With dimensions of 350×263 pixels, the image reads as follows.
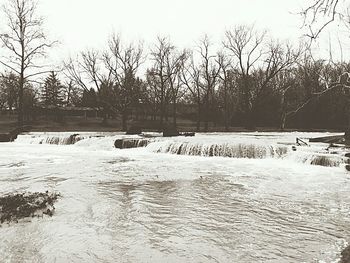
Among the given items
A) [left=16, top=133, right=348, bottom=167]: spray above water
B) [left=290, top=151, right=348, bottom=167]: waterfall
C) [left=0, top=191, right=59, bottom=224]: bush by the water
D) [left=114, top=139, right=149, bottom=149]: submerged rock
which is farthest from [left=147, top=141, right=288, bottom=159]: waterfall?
[left=0, top=191, right=59, bottom=224]: bush by the water

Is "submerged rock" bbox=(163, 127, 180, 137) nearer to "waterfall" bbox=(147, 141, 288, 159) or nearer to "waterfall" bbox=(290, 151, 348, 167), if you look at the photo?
"waterfall" bbox=(147, 141, 288, 159)

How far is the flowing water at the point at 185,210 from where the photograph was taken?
20.6 feet

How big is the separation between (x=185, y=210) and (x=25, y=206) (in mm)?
3500

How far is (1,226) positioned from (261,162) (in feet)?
42.0

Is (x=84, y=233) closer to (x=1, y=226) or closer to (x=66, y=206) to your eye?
(x=1, y=226)

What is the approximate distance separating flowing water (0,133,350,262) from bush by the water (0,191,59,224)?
0.28 metres

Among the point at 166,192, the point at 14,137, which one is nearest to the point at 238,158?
the point at 166,192

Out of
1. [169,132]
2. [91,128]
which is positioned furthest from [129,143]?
[91,128]

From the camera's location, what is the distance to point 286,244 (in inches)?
260

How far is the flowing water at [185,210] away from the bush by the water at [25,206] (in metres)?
0.28

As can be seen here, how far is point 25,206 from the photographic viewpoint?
8312mm

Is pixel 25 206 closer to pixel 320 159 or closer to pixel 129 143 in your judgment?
pixel 320 159

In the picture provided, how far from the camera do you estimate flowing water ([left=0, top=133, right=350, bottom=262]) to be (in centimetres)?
629

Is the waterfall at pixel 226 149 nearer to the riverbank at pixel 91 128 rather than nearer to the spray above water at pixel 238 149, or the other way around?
the spray above water at pixel 238 149
